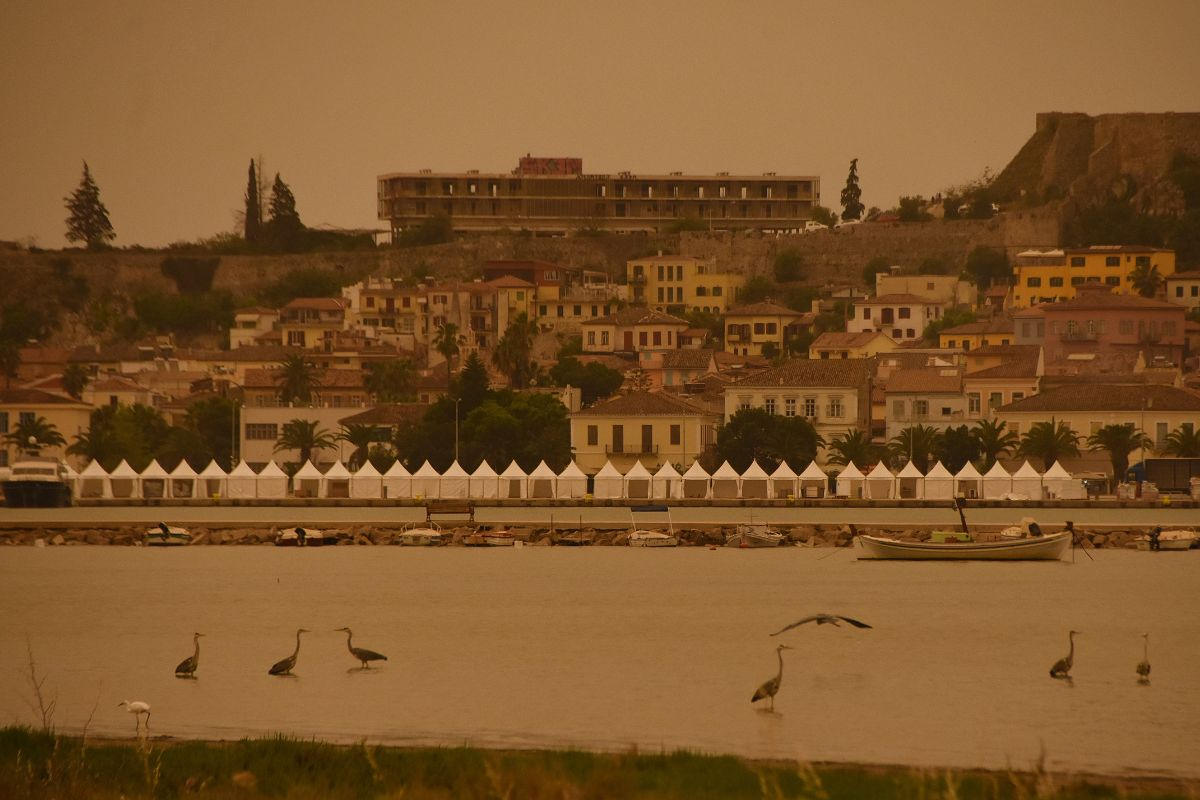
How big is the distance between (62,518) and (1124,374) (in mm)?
51628

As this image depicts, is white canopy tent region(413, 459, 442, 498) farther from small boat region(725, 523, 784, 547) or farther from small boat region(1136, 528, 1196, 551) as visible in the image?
small boat region(1136, 528, 1196, 551)

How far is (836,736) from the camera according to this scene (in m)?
30.0

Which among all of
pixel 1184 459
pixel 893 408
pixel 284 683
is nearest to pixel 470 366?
pixel 893 408

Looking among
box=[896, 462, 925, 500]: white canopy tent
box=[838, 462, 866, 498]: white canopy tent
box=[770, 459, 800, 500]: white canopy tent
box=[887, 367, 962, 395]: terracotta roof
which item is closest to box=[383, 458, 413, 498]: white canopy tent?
box=[770, 459, 800, 500]: white canopy tent

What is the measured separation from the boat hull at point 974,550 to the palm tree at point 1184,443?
21707 mm

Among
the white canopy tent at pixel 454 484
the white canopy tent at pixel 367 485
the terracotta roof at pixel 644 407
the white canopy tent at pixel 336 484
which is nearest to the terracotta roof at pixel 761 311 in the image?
the terracotta roof at pixel 644 407

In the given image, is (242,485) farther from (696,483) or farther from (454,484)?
(696,483)

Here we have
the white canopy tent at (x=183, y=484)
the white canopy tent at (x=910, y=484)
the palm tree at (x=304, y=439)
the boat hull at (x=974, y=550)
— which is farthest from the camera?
the palm tree at (x=304, y=439)

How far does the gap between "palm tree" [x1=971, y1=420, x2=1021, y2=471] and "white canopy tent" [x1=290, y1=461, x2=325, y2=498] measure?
81.1 ft

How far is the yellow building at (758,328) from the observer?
130750mm

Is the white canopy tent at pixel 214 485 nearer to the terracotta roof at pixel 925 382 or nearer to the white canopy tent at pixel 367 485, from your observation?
the white canopy tent at pixel 367 485

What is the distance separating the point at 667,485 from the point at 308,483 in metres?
13.8

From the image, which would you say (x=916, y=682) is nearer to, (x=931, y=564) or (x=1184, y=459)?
(x=931, y=564)

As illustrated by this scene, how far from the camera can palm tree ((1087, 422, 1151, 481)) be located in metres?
81.8
